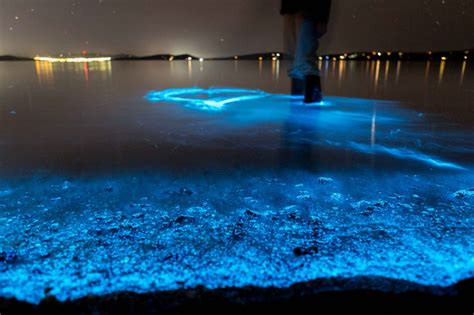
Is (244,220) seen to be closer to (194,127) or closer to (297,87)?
(194,127)

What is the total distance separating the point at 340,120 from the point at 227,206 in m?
2.79

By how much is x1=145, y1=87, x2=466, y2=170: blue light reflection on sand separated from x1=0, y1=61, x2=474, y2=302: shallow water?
0.04 metres

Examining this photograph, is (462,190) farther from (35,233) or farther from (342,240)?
(35,233)

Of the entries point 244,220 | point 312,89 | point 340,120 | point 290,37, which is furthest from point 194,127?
point 290,37

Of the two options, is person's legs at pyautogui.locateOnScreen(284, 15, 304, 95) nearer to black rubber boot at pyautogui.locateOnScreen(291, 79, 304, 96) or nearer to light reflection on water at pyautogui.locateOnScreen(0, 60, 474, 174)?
black rubber boot at pyautogui.locateOnScreen(291, 79, 304, 96)

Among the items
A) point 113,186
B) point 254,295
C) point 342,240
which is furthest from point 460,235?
point 113,186

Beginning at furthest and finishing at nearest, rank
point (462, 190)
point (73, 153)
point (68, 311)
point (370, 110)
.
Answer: point (370, 110) → point (73, 153) → point (462, 190) → point (68, 311)

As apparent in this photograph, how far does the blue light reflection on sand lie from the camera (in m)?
2.82

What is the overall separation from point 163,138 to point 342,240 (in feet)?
7.05

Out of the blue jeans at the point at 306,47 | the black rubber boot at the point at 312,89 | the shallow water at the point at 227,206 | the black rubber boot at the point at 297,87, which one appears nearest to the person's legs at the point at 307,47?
the blue jeans at the point at 306,47

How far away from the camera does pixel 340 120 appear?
4.02m

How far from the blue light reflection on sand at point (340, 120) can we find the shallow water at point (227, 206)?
0.04m

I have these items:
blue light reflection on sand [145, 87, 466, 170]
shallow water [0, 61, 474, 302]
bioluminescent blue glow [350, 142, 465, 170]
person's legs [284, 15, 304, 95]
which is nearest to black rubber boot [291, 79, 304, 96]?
blue light reflection on sand [145, 87, 466, 170]

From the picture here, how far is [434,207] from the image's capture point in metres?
1.63
